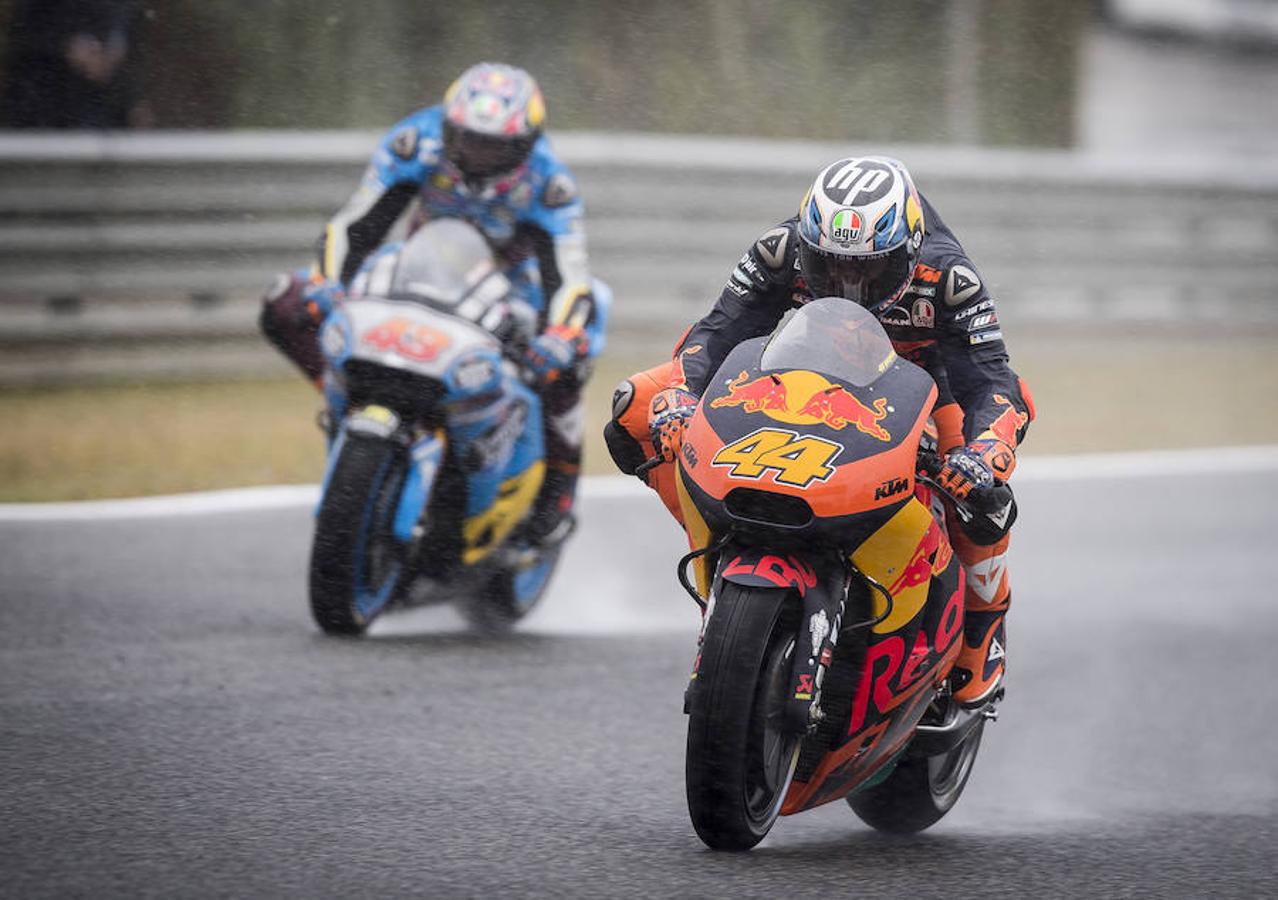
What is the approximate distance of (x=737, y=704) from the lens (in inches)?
166

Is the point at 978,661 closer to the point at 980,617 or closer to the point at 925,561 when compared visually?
the point at 980,617

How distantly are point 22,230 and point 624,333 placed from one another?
151 inches

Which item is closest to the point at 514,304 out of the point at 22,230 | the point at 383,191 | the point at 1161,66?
the point at 383,191

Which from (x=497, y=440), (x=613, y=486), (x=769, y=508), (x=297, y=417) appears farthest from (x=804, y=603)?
(x=297, y=417)

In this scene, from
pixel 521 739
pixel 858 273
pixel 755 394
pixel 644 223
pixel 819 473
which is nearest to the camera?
pixel 819 473

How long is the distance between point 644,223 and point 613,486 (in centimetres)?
327

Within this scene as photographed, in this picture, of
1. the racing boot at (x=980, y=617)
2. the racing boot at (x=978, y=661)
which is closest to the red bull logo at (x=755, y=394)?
the racing boot at (x=980, y=617)

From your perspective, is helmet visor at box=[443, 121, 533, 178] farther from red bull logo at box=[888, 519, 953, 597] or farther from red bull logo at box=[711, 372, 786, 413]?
red bull logo at box=[888, 519, 953, 597]

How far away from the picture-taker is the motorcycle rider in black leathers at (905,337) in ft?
15.6

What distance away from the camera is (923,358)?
5.21 m

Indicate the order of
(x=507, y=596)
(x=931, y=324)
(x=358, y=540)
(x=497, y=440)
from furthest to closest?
(x=507, y=596) < (x=497, y=440) < (x=358, y=540) < (x=931, y=324)

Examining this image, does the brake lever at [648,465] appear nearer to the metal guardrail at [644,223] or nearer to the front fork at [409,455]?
the front fork at [409,455]

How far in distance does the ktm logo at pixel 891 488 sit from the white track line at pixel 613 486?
5395 mm

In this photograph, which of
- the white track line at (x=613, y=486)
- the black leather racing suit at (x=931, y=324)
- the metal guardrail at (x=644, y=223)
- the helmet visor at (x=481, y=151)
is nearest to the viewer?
the black leather racing suit at (x=931, y=324)
